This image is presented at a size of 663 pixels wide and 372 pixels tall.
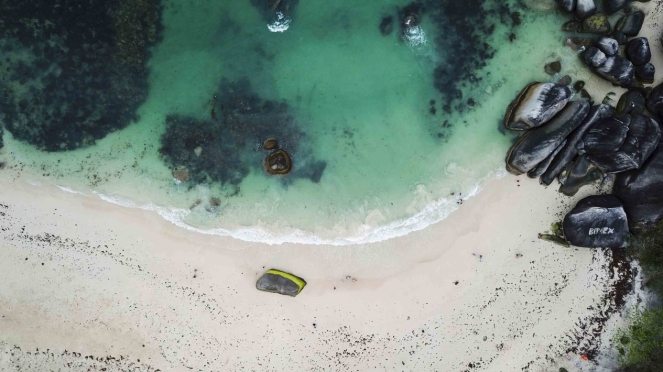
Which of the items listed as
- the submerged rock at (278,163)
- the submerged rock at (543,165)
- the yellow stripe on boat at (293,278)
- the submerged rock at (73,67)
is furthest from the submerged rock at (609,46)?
the submerged rock at (73,67)

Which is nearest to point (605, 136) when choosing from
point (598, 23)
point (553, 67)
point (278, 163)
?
point (553, 67)

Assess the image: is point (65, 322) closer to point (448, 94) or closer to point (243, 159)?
point (243, 159)

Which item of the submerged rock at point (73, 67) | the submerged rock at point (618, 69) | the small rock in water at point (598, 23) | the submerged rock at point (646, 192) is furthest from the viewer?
the submerged rock at point (73, 67)

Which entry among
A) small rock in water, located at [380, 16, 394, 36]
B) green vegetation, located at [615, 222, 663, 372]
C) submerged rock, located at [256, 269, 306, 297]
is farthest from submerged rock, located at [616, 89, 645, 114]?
submerged rock, located at [256, 269, 306, 297]

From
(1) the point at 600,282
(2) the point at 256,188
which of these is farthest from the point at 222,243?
(1) the point at 600,282

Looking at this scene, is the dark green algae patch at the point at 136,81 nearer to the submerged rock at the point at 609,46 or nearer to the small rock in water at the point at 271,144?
the small rock in water at the point at 271,144

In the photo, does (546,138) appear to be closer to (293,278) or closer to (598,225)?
(598,225)
